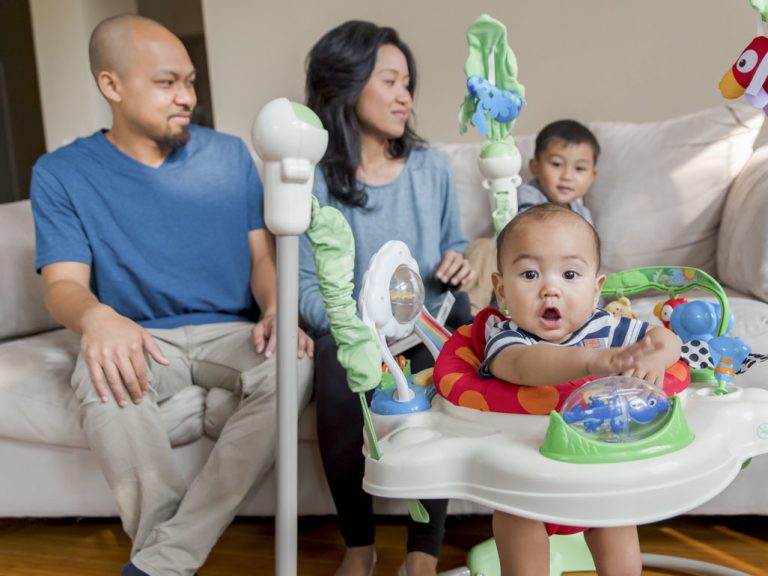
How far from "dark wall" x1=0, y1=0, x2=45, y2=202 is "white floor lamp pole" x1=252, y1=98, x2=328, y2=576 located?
189 inches

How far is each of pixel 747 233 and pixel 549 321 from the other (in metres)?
0.90

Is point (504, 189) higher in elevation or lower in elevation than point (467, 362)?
higher

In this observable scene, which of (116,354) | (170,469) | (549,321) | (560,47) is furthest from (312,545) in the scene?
(560,47)

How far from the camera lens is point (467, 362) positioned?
99 cm

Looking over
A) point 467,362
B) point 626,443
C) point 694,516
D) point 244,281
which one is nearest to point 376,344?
point 467,362

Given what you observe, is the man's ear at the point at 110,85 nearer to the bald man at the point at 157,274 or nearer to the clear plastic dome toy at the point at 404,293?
the bald man at the point at 157,274

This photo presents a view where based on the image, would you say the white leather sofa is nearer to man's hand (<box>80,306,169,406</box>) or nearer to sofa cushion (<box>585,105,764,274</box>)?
sofa cushion (<box>585,105,764,274</box>)

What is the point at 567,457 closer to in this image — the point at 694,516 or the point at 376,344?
the point at 376,344

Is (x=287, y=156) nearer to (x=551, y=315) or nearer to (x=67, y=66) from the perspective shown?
(x=551, y=315)

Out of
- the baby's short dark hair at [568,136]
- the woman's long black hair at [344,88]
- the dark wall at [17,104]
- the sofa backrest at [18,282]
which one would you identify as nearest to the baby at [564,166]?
the baby's short dark hair at [568,136]

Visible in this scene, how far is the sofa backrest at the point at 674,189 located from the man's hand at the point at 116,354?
3.69ft

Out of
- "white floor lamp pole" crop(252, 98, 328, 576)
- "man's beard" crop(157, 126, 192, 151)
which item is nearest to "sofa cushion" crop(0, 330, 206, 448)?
"man's beard" crop(157, 126, 192, 151)

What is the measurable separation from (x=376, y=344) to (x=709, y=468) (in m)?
0.37

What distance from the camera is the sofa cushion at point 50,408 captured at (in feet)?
4.83
